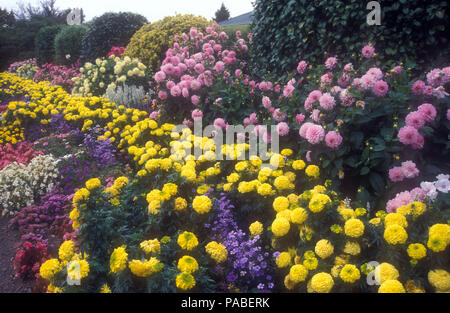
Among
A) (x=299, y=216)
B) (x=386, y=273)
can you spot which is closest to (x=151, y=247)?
(x=299, y=216)

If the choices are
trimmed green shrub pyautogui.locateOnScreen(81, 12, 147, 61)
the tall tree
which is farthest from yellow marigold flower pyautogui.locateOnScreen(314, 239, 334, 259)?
the tall tree

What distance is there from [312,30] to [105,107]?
360cm

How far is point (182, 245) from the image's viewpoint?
2039 millimetres

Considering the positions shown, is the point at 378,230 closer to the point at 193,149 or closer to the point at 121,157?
the point at 193,149

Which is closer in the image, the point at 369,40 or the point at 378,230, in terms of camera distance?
the point at 378,230

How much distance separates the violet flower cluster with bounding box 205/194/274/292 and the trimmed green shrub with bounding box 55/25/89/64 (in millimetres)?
13088

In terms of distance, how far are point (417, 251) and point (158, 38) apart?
26.4 ft

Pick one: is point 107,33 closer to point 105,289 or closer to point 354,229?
point 105,289

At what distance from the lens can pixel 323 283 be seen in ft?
5.70

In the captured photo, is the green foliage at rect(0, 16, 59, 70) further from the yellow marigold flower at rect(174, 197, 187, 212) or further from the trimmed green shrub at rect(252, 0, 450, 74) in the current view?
the yellow marigold flower at rect(174, 197, 187, 212)

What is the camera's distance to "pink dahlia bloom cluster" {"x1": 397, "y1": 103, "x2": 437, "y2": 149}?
2.54 m

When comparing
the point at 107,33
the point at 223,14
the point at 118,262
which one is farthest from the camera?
the point at 223,14
